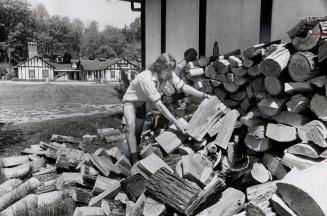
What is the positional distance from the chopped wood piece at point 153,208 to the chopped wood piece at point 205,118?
4.02 ft

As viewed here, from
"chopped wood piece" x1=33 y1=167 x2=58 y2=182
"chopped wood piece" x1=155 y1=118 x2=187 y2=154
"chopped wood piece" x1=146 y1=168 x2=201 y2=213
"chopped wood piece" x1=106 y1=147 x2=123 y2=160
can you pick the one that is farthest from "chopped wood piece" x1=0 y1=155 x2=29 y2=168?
"chopped wood piece" x1=146 y1=168 x2=201 y2=213

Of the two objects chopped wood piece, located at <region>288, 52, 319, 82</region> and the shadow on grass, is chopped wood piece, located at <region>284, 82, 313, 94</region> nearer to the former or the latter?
chopped wood piece, located at <region>288, 52, 319, 82</region>

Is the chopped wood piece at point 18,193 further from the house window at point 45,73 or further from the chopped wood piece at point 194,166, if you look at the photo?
the house window at point 45,73

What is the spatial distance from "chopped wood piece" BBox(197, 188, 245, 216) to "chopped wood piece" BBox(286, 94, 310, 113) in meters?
1.05

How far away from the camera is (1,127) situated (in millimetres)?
10562

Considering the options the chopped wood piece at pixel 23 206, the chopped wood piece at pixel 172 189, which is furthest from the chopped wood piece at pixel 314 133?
the chopped wood piece at pixel 23 206

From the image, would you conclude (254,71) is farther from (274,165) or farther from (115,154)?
(115,154)

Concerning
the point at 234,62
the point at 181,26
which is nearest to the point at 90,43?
the point at 181,26

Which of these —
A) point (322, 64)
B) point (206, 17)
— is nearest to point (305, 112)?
point (322, 64)

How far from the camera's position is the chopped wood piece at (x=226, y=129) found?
168 inches

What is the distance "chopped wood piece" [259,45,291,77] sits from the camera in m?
3.62

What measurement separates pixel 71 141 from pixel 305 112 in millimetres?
4884

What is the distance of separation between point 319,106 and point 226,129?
1.23 metres

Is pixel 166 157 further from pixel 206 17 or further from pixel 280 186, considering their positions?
pixel 206 17
